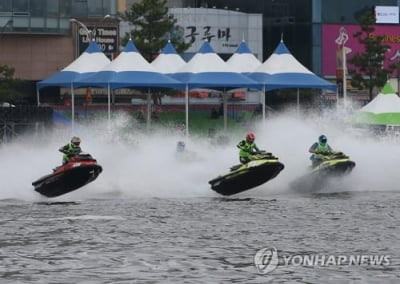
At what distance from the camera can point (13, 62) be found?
262 ft

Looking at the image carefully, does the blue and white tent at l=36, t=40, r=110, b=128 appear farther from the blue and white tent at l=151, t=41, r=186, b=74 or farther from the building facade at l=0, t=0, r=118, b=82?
the building facade at l=0, t=0, r=118, b=82

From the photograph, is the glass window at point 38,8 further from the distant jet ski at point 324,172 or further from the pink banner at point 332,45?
the distant jet ski at point 324,172

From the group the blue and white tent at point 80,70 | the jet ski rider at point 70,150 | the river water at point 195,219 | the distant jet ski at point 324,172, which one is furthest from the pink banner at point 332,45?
the jet ski rider at point 70,150

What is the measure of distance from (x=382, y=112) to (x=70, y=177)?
27.4m

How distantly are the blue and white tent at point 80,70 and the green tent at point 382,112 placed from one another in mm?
13084

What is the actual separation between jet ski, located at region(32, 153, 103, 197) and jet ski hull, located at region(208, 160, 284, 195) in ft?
12.0

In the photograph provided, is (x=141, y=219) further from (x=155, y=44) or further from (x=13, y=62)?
(x=13, y=62)

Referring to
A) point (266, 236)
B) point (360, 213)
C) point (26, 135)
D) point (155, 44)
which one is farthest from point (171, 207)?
point (155, 44)

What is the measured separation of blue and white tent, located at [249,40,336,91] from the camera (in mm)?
52625

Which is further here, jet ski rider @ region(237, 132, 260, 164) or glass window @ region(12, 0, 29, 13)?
glass window @ region(12, 0, 29, 13)

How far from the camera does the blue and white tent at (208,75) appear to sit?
51156 mm

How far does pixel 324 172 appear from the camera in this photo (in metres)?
34.2

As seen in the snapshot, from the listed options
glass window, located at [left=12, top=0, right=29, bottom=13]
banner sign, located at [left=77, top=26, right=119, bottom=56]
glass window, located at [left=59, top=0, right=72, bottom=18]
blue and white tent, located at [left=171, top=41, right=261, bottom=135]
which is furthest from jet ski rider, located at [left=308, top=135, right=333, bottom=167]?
glass window, located at [left=59, top=0, right=72, bottom=18]

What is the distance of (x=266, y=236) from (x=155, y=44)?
47.8 metres
